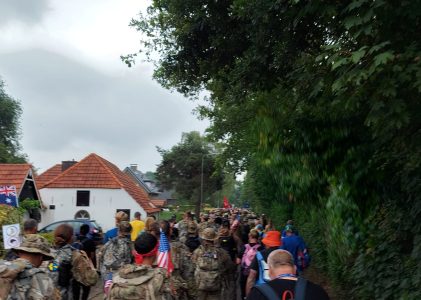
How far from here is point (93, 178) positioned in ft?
132

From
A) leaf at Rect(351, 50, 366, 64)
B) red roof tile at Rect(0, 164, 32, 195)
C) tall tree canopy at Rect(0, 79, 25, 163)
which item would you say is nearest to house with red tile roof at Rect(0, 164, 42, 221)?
red roof tile at Rect(0, 164, 32, 195)

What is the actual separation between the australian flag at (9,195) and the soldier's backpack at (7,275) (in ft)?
29.5

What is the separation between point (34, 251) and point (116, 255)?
3368 mm

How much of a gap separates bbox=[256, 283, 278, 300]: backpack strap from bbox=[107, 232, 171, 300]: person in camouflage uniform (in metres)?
1.35

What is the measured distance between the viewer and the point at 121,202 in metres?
38.8

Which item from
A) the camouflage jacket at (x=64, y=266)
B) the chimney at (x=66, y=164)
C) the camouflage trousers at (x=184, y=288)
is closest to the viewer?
the camouflage jacket at (x=64, y=266)

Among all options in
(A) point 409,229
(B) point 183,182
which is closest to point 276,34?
(A) point 409,229

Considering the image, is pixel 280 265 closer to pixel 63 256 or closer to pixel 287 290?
pixel 287 290

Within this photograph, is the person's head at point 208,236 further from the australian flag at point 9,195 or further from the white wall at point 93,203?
the white wall at point 93,203

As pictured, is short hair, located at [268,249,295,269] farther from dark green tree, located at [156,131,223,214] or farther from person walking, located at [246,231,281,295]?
dark green tree, located at [156,131,223,214]

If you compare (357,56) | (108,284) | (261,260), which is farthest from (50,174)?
(357,56)

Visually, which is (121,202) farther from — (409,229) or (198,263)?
(409,229)

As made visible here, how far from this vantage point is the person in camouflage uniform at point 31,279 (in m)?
3.88

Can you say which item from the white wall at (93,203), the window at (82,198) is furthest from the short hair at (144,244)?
the window at (82,198)
